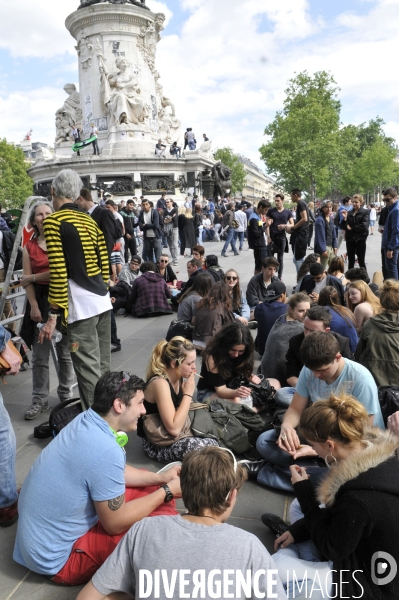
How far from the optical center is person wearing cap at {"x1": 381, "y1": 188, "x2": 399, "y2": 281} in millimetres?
8266

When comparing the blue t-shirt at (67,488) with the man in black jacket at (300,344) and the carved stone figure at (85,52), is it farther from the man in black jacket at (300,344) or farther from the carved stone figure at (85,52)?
the carved stone figure at (85,52)

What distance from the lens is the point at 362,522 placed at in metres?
1.86

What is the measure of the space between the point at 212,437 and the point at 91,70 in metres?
27.2

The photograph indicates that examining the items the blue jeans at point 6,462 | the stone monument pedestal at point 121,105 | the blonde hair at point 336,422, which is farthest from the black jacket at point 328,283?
the stone monument pedestal at point 121,105

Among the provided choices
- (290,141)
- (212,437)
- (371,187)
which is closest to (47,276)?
(212,437)

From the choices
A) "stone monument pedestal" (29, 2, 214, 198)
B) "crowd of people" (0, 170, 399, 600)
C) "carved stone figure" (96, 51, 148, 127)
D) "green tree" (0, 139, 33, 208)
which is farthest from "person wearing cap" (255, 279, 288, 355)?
"green tree" (0, 139, 33, 208)

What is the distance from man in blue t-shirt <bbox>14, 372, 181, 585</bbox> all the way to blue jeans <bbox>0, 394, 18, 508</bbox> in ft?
1.51

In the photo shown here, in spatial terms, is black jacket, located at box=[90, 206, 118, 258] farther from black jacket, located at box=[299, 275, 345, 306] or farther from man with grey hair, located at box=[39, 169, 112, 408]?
black jacket, located at box=[299, 275, 345, 306]

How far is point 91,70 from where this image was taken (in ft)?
86.2

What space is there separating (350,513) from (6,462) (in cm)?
202

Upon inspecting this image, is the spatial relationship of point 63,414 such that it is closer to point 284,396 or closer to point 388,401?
point 284,396

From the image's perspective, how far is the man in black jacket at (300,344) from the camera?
3920mm

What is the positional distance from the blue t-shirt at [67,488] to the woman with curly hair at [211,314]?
11.7 feet

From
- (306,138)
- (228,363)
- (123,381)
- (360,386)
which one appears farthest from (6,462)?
(306,138)
